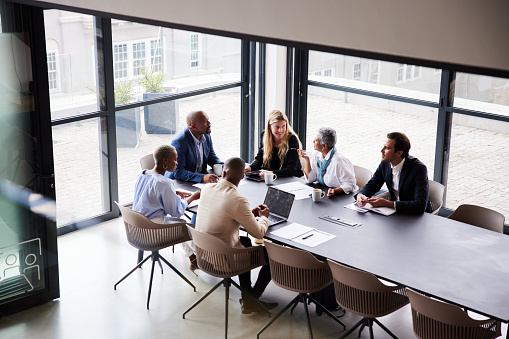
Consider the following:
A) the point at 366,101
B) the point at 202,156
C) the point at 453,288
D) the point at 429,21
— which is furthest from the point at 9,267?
the point at 366,101

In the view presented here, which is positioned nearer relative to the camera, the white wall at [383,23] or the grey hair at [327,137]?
the white wall at [383,23]

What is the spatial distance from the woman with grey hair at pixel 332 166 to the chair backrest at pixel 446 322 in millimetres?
1893

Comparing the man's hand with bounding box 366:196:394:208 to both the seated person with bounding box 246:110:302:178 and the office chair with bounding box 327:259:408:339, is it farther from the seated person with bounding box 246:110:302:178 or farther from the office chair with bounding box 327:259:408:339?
the seated person with bounding box 246:110:302:178

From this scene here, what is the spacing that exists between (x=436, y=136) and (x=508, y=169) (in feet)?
2.94

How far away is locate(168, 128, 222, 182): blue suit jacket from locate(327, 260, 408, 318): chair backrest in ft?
7.07

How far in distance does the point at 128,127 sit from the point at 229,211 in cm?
294

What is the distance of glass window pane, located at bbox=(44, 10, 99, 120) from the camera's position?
22.0ft

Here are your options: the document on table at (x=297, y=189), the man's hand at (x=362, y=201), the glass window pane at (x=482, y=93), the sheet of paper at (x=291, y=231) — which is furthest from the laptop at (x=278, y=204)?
the glass window pane at (x=482, y=93)

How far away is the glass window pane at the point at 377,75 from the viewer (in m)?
7.59

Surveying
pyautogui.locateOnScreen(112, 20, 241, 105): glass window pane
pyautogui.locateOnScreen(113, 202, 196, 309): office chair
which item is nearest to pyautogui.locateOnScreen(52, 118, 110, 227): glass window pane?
pyautogui.locateOnScreen(112, 20, 241, 105): glass window pane

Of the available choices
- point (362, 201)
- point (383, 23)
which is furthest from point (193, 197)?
point (383, 23)

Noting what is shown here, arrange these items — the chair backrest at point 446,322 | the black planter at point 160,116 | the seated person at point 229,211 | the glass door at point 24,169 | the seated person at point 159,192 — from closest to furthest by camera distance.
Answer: the chair backrest at point 446,322
the seated person at point 229,211
the glass door at point 24,169
the seated person at point 159,192
the black planter at point 160,116

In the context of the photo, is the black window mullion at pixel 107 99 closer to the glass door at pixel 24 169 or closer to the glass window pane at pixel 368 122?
the glass door at pixel 24 169

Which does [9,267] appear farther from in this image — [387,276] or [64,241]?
[387,276]
